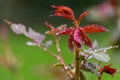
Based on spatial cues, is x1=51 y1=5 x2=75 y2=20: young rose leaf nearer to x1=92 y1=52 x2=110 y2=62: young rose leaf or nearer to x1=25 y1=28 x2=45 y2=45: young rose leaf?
x1=92 y1=52 x2=110 y2=62: young rose leaf

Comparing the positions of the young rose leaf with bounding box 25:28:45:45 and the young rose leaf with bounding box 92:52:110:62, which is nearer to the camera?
the young rose leaf with bounding box 92:52:110:62

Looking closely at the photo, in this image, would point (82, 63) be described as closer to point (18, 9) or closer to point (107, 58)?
point (107, 58)

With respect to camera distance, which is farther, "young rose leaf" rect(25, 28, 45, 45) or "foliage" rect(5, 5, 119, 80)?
"young rose leaf" rect(25, 28, 45, 45)

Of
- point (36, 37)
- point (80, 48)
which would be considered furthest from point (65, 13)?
point (36, 37)

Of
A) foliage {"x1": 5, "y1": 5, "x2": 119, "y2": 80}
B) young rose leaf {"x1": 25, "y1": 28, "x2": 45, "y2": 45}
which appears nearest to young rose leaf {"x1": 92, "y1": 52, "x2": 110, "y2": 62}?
foliage {"x1": 5, "y1": 5, "x2": 119, "y2": 80}

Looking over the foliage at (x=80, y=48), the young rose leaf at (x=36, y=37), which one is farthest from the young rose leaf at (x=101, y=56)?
the young rose leaf at (x=36, y=37)

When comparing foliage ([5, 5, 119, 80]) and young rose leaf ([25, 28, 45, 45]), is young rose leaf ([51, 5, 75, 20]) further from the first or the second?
young rose leaf ([25, 28, 45, 45])

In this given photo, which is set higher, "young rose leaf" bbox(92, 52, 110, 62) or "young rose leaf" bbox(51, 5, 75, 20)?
"young rose leaf" bbox(51, 5, 75, 20)

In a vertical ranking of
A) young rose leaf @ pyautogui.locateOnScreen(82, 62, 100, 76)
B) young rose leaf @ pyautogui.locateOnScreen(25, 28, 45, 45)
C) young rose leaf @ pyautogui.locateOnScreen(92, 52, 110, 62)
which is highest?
young rose leaf @ pyautogui.locateOnScreen(92, 52, 110, 62)

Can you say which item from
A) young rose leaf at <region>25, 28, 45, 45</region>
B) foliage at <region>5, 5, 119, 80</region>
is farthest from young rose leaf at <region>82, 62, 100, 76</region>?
young rose leaf at <region>25, 28, 45, 45</region>

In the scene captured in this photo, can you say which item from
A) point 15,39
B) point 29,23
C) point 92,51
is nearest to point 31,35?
point 92,51

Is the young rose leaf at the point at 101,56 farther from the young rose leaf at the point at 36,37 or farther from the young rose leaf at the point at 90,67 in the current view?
the young rose leaf at the point at 36,37
